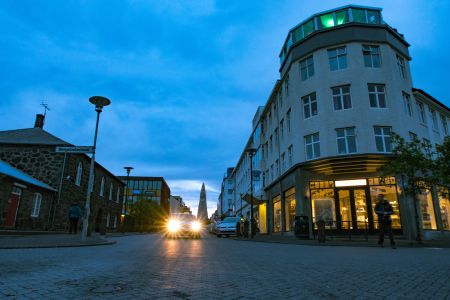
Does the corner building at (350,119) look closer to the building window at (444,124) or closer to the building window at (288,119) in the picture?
the building window at (288,119)

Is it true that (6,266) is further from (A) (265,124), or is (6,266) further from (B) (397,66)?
(A) (265,124)

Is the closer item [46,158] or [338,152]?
[338,152]

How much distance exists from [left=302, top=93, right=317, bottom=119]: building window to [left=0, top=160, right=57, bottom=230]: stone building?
1948 cm

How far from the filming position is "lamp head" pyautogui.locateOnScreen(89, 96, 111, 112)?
14023 millimetres

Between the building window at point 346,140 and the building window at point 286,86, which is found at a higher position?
the building window at point 286,86

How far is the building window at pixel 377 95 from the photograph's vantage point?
2130 centimetres

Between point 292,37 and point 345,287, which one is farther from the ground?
point 292,37

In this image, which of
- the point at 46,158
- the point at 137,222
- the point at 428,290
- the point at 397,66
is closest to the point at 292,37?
the point at 397,66

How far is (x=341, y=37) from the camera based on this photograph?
2258 centimetres

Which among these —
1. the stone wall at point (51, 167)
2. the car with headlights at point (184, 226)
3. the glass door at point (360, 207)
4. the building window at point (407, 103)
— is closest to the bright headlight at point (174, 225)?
the car with headlights at point (184, 226)

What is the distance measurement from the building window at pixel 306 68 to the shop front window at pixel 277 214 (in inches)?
451

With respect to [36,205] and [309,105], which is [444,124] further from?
[36,205]

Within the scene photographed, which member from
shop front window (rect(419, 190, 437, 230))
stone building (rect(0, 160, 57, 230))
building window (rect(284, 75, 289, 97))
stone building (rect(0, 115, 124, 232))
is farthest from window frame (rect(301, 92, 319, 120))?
stone building (rect(0, 160, 57, 230))

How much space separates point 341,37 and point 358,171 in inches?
389
